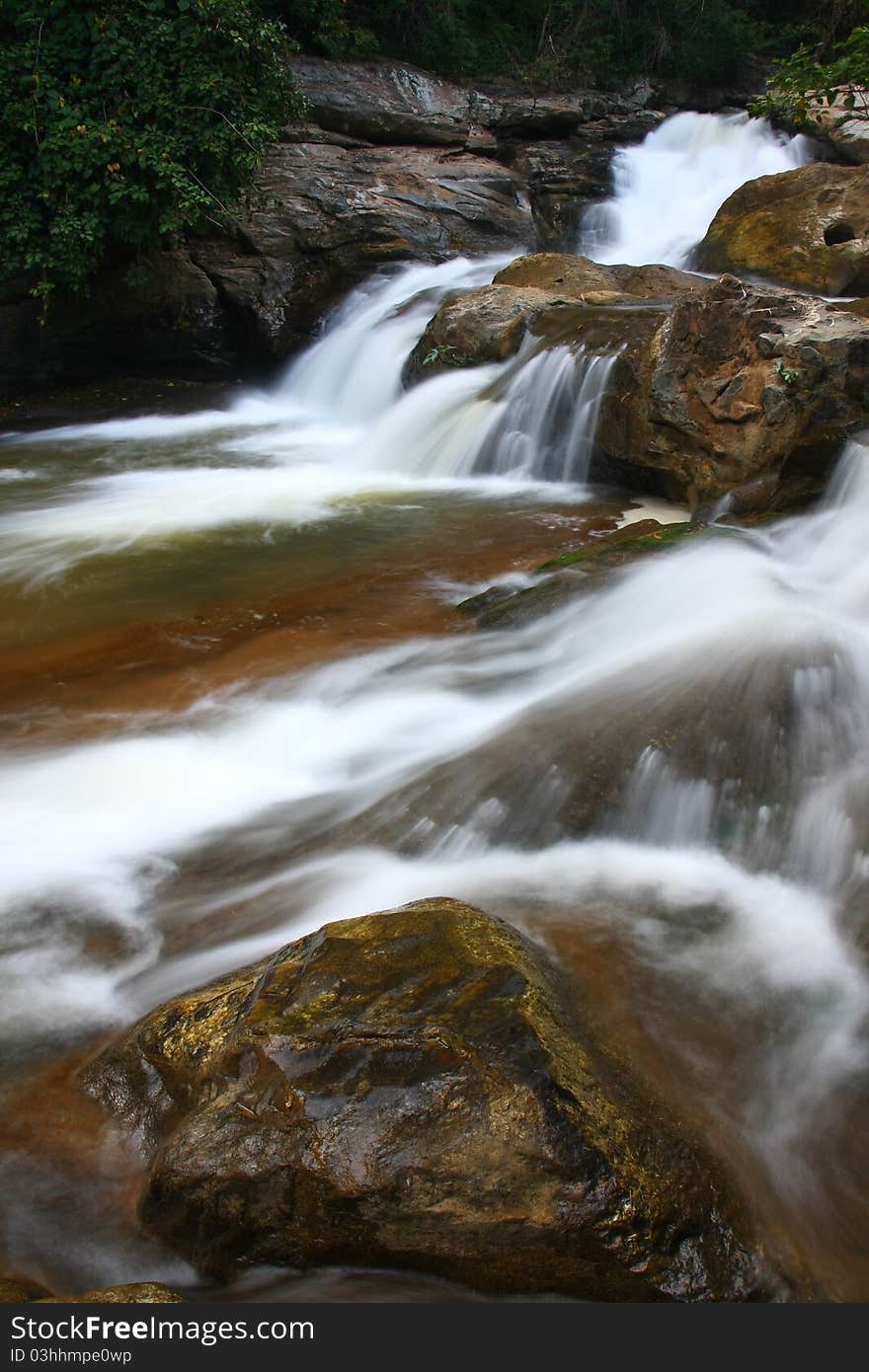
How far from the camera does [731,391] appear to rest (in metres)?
6.83

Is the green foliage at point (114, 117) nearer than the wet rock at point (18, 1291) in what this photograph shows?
No

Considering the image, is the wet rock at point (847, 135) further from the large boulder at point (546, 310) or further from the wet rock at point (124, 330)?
the wet rock at point (124, 330)

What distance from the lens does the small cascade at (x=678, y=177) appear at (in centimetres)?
1457

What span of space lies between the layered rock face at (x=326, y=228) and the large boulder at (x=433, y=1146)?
1078cm

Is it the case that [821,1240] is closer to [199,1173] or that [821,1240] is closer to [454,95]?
[199,1173]

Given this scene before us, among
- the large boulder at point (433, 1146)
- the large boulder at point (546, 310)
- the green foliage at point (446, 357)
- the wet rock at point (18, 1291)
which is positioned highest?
the large boulder at point (546, 310)

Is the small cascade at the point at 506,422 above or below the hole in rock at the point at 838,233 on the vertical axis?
below

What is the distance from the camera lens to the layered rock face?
39.0 ft

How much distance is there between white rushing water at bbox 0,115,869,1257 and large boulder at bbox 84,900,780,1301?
442 mm

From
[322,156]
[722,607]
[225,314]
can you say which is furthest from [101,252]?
[722,607]

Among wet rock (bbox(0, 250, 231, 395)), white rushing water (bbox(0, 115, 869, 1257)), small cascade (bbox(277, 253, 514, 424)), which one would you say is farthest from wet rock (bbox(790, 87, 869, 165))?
white rushing water (bbox(0, 115, 869, 1257))

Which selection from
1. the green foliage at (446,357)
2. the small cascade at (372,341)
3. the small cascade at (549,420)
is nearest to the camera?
the small cascade at (549,420)

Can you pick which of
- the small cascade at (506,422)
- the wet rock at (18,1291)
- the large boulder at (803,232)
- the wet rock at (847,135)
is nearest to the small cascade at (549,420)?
the small cascade at (506,422)

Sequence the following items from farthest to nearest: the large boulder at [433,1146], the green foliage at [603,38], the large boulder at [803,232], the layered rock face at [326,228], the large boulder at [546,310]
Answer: the green foliage at [603,38] → the layered rock face at [326,228] → the large boulder at [803,232] → the large boulder at [546,310] → the large boulder at [433,1146]
